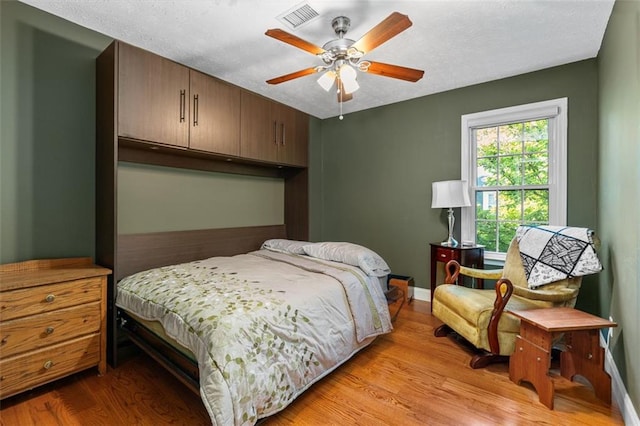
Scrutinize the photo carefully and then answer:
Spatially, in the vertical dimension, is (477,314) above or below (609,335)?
above

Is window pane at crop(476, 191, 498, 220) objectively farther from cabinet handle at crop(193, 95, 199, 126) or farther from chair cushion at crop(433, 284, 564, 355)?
cabinet handle at crop(193, 95, 199, 126)

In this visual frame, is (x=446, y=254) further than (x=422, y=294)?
No

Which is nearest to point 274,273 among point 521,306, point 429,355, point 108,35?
point 429,355

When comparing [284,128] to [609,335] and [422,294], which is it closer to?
[422,294]

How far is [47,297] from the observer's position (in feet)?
6.14

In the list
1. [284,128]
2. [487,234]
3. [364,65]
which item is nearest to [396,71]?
[364,65]

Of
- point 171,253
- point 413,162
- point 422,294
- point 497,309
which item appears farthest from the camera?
point 413,162

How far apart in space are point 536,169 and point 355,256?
2.19 m

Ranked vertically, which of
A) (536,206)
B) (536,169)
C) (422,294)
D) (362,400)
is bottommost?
(362,400)

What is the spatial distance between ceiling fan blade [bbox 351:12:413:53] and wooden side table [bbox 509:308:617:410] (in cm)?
196

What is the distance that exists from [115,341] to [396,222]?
3.22 metres

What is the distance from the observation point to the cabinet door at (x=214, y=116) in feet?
9.22

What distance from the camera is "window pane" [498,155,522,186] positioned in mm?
3250

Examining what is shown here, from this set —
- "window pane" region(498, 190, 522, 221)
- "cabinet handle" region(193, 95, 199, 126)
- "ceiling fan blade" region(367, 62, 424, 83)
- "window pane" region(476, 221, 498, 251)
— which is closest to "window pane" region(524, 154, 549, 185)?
"window pane" region(498, 190, 522, 221)
